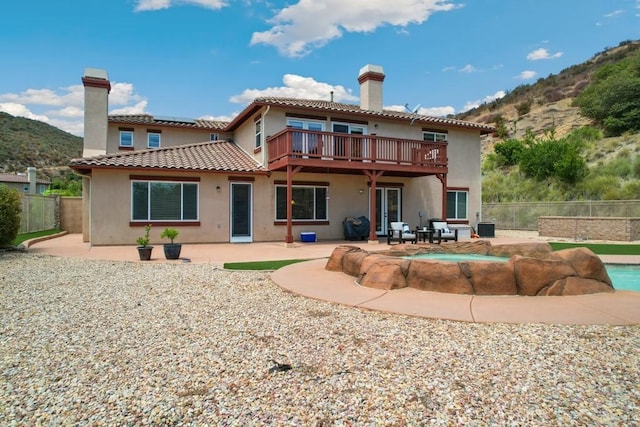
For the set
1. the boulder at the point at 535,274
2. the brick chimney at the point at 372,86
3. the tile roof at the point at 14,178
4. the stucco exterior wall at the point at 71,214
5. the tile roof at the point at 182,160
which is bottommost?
the boulder at the point at 535,274

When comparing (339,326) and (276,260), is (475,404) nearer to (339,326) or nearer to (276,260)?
(339,326)

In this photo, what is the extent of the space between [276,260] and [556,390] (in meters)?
8.43

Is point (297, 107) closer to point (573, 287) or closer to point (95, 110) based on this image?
point (95, 110)

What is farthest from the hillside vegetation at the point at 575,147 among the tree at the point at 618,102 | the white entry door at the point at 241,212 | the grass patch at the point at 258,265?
the grass patch at the point at 258,265

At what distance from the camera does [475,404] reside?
2930mm

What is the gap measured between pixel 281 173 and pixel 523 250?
10818mm

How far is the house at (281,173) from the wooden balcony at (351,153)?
0.15 ft

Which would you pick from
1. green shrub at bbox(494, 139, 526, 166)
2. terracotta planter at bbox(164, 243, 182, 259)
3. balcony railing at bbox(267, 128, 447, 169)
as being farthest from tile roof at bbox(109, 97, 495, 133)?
green shrub at bbox(494, 139, 526, 166)

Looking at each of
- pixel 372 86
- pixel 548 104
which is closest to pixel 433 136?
pixel 372 86

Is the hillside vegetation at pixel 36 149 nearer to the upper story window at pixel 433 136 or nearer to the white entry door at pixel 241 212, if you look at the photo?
the white entry door at pixel 241 212

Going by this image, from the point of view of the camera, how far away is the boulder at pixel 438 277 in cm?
627

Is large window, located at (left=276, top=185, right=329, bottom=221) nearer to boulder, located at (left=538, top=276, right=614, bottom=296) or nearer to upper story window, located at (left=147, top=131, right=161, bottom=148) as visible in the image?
upper story window, located at (left=147, top=131, right=161, bottom=148)

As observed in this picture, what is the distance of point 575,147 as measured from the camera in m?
29.9

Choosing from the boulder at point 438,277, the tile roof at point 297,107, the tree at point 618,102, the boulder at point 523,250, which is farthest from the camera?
the tree at point 618,102
